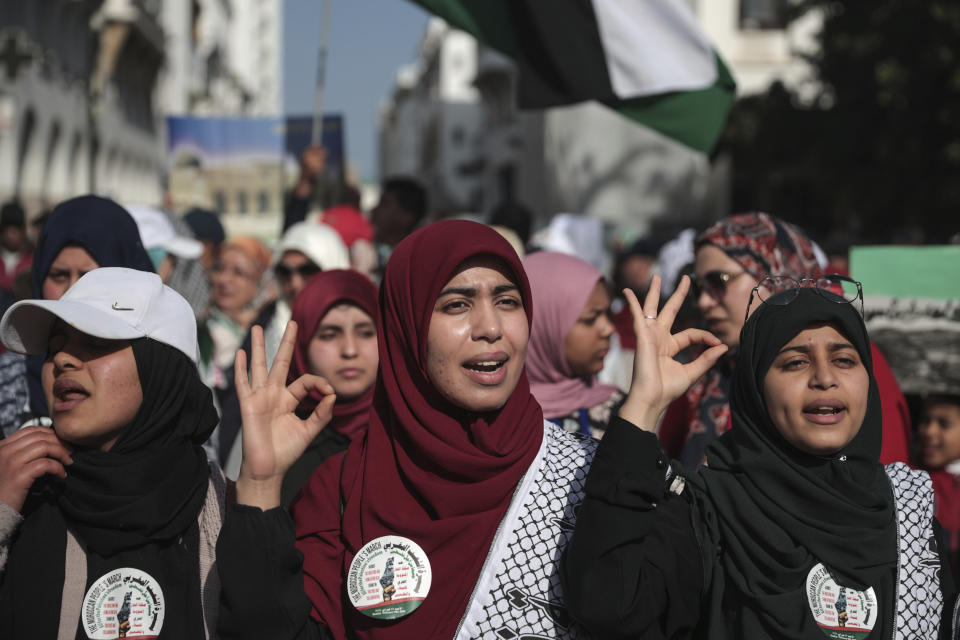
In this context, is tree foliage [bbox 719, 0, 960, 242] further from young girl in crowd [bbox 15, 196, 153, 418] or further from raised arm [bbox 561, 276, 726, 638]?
raised arm [bbox 561, 276, 726, 638]

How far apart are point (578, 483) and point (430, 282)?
0.59 meters

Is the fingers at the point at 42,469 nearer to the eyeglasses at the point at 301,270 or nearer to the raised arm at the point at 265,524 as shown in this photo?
the raised arm at the point at 265,524

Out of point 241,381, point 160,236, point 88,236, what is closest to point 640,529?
point 241,381

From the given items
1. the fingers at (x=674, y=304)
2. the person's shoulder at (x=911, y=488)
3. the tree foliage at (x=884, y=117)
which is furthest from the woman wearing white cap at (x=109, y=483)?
the tree foliage at (x=884, y=117)

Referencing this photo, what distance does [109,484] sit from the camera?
2461 mm

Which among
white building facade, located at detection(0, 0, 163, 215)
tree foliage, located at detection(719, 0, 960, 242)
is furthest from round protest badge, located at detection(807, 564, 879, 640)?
white building facade, located at detection(0, 0, 163, 215)

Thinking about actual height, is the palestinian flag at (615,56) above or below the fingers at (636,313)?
above

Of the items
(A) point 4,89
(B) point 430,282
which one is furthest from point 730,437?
(A) point 4,89

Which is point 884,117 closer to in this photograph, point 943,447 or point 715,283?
point 943,447

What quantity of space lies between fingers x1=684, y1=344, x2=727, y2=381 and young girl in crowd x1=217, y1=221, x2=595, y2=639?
353mm

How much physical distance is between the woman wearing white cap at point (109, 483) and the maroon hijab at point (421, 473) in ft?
0.93

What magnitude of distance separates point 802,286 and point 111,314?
172cm

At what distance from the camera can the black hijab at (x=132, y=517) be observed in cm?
243

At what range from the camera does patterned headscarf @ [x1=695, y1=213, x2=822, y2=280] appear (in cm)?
363
